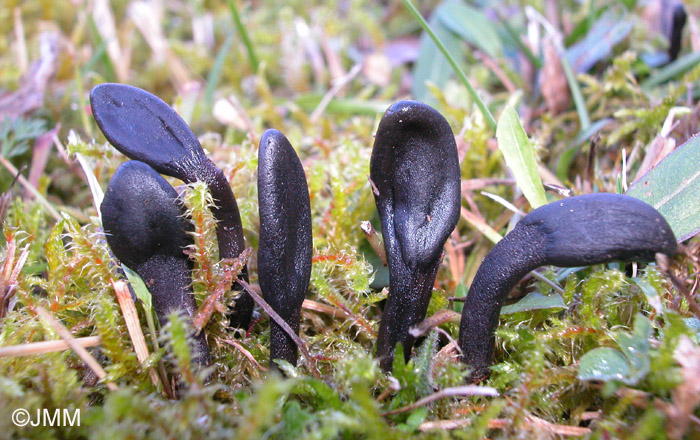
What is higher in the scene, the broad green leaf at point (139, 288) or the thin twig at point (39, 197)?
the thin twig at point (39, 197)

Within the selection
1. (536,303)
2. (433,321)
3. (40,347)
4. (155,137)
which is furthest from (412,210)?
(40,347)

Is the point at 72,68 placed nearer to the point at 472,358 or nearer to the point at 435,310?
the point at 435,310

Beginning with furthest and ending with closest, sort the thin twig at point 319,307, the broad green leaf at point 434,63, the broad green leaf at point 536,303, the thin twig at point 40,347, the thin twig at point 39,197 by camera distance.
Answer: the broad green leaf at point 434,63, the thin twig at point 39,197, the thin twig at point 319,307, the broad green leaf at point 536,303, the thin twig at point 40,347

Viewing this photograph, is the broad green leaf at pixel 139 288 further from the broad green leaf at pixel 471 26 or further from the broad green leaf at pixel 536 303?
the broad green leaf at pixel 471 26

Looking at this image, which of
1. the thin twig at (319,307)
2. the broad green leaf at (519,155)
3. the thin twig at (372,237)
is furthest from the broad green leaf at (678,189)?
the thin twig at (319,307)

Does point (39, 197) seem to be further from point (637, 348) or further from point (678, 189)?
point (678, 189)

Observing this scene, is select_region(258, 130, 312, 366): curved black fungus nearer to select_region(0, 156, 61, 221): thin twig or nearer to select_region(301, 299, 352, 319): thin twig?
select_region(301, 299, 352, 319): thin twig

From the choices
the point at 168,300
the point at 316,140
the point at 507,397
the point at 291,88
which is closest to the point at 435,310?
the point at 507,397
